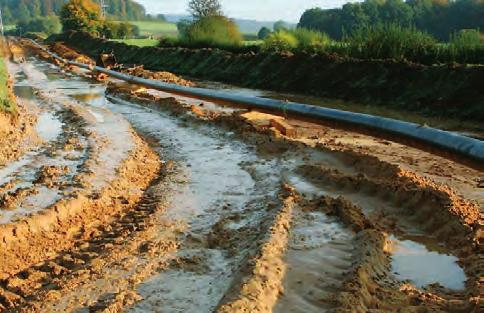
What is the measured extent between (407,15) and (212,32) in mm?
23560

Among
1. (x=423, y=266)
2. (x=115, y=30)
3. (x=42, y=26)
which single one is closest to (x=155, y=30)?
(x=42, y=26)

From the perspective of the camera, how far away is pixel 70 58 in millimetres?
33312

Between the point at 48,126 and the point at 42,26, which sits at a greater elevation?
the point at 42,26

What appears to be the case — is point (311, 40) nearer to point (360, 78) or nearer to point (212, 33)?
point (360, 78)

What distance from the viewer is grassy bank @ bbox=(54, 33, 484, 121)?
467 inches

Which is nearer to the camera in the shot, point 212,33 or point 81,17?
point 212,33

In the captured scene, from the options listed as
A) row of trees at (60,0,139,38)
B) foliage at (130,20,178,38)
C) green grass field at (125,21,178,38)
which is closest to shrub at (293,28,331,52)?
row of trees at (60,0,139,38)

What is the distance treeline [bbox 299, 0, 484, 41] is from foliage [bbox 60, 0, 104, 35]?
A: 25.4 meters

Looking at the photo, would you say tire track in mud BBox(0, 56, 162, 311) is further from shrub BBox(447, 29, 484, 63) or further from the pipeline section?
shrub BBox(447, 29, 484, 63)

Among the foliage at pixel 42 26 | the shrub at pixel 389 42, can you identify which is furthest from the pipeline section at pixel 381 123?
the foliage at pixel 42 26

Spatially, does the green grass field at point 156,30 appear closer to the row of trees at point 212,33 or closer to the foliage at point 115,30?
the foliage at point 115,30

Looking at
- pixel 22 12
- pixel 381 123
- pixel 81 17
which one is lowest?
pixel 381 123

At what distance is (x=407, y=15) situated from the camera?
154 ft

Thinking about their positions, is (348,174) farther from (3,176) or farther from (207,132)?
(3,176)
